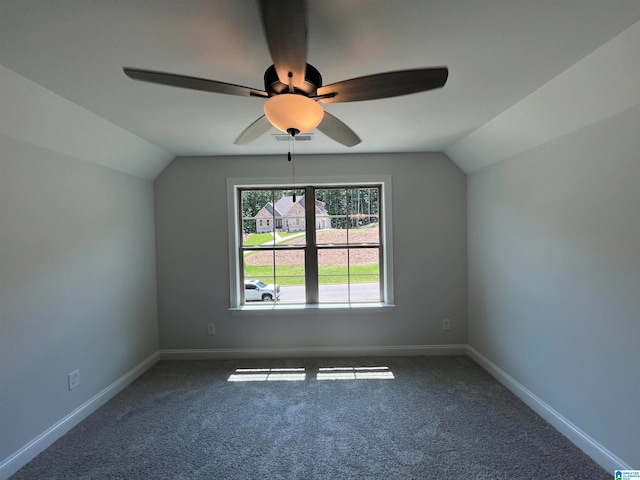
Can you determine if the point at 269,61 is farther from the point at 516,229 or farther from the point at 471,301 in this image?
the point at 471,301

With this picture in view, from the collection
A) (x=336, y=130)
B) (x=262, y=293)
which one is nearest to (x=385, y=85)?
(x=336, y=130)

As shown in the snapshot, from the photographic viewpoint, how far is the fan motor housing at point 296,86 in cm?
124

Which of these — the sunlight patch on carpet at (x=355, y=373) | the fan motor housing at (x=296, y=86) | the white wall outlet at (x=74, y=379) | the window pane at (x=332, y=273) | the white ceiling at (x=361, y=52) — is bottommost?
the sunlight patch on carpet at (x=355, y=373)

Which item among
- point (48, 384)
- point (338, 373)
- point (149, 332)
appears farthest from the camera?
point (149, 332)

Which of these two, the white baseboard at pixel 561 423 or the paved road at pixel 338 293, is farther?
the paved road at pixel 338 293

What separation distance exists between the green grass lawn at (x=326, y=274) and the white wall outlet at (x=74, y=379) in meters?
1.75

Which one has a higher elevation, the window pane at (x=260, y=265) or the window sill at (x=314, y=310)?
the window pane at (x=260, y=265)

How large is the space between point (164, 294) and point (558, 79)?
394 centimetres

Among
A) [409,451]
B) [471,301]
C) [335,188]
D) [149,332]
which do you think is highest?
[335,188]

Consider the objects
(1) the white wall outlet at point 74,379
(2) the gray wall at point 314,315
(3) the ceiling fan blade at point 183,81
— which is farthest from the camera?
(2) the gray wall at point 314,315

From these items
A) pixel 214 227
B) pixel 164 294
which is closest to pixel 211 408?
pixel 164 294

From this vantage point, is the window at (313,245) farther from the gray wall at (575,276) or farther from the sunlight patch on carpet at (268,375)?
the gray wall at (575,276)

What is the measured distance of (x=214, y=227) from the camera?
3.31 metres

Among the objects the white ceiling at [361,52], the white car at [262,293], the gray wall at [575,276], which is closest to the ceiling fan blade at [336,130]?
the white ceiling at [361,52]
